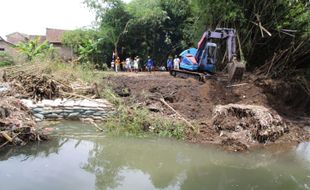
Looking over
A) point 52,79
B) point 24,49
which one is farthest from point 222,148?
point 24,49

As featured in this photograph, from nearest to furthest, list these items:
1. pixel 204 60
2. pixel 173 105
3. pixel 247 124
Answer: pixel 247 124, pixel 173 105, pixel 204 60

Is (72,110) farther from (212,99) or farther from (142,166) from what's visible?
(212,99)

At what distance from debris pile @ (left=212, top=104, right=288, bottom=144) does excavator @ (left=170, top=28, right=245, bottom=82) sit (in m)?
2.45

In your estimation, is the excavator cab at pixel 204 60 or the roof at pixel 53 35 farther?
the roof at pixel 53 35

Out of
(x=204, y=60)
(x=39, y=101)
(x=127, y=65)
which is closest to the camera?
(x=39, y=101)

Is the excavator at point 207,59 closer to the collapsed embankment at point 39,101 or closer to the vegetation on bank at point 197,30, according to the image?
the vegetation on bank at point 197,30

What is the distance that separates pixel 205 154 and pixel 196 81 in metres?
5.68

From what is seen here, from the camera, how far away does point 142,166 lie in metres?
6.33

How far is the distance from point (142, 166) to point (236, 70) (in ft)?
19.2

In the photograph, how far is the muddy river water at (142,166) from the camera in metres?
5.41

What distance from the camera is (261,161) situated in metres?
6.88

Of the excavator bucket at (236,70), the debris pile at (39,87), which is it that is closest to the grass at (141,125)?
the debris pile at (39,87)

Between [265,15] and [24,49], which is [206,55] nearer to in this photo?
[265,15]

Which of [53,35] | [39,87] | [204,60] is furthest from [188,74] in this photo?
[53,35]
